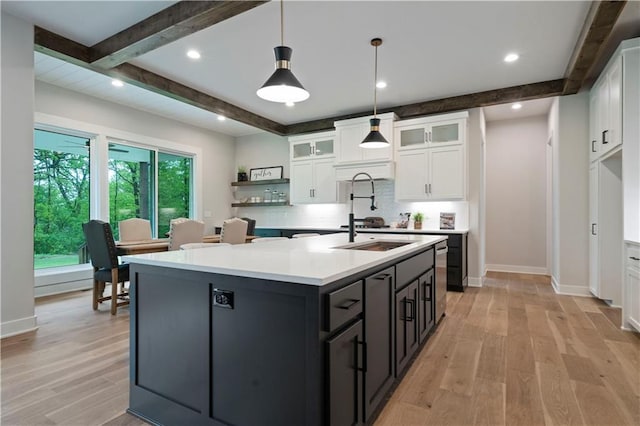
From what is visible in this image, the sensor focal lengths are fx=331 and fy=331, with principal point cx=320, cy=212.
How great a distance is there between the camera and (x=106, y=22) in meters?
3.14

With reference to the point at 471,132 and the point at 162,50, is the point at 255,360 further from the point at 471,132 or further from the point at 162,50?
the point at 471,132

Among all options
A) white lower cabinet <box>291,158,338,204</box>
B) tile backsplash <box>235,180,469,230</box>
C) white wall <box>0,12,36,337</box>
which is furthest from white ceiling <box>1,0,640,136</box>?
tile backsplash <box>235,180,469,230</box>

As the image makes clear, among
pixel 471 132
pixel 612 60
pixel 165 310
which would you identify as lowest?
pixel 165 310

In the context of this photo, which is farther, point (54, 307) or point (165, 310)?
point (54, 307)

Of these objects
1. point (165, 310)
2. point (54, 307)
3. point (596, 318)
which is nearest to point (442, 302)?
point (596, 318)

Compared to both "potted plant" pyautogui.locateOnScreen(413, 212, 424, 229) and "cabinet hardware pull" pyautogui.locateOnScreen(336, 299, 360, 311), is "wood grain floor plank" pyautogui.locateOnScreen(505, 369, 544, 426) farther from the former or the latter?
"potted plant" pyautogui.locateOnScreen(413, 212, 424, 229)

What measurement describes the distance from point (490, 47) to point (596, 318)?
309 centimetres

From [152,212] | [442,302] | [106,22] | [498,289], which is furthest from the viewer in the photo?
[152,212]

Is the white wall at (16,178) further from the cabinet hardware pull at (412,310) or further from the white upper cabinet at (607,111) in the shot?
the white upper cabinet at (607,111)

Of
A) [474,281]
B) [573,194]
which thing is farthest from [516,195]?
[474,281]

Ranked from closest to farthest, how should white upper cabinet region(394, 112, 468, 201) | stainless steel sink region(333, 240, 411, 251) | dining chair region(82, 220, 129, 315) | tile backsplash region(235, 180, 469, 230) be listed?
1. stainless steel sink region(333, 240, 411, 251)
2. dining chair region(82, 220, 129, 315)
3. white upper cabinet region(394, 112, 468, 201)
4. tile backsplash region(235, 180, 469, 230)

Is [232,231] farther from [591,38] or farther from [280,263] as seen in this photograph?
[591,38]

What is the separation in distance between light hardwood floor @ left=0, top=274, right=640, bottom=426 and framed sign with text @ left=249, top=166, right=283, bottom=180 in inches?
165

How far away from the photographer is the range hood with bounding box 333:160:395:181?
5.40 meters
